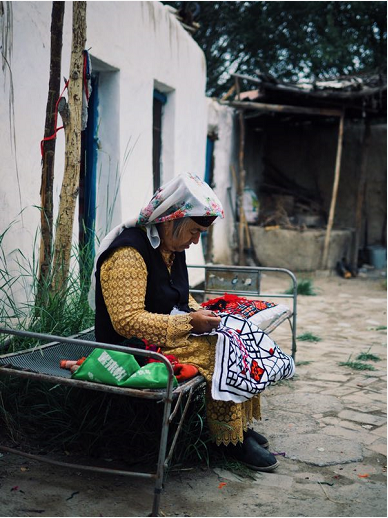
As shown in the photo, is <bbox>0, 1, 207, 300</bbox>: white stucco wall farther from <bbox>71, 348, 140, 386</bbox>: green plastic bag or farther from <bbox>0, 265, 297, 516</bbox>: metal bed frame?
<bbox>71, 348, 140, 386</bbox>: green plastic bag

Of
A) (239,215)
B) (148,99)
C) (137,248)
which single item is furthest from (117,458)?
(239,215)

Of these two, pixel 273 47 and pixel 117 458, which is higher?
pixel 273 47

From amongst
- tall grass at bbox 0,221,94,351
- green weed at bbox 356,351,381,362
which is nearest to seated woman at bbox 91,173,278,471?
tall grass at bbox 0,221,94,351

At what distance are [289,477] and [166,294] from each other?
1.06 m

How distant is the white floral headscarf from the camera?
115 inches

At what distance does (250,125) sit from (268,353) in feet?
31.9

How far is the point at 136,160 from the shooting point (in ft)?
20.4

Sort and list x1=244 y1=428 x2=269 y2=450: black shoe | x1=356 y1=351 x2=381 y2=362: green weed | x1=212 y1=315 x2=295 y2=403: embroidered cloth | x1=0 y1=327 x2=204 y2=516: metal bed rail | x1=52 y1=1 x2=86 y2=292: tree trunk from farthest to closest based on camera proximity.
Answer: x1=356 y1=351 x2=381 y2=362: green weed < x1=52 y1=1 x2=86 y2=292: tree trunk < x1=244 y1=428 x2=269 y2=450: black shoe < x1=212 y1=315 x2=295 y2=403: embroidered cloth < x1=0 y1=327 x2=204 y2=516: metal bed rail

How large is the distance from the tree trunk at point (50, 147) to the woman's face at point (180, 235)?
958 millimetres

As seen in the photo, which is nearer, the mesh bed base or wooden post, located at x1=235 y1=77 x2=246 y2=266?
the mesh bed base

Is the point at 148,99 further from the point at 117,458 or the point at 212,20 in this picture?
the point at 212,20

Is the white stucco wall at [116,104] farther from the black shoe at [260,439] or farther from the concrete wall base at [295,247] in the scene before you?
the concrete wall base at [295,247]

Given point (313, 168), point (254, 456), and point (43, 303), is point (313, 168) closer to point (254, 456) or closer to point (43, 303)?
point (43, 303)

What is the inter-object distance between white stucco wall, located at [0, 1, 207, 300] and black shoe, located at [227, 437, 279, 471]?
5.90 ft
